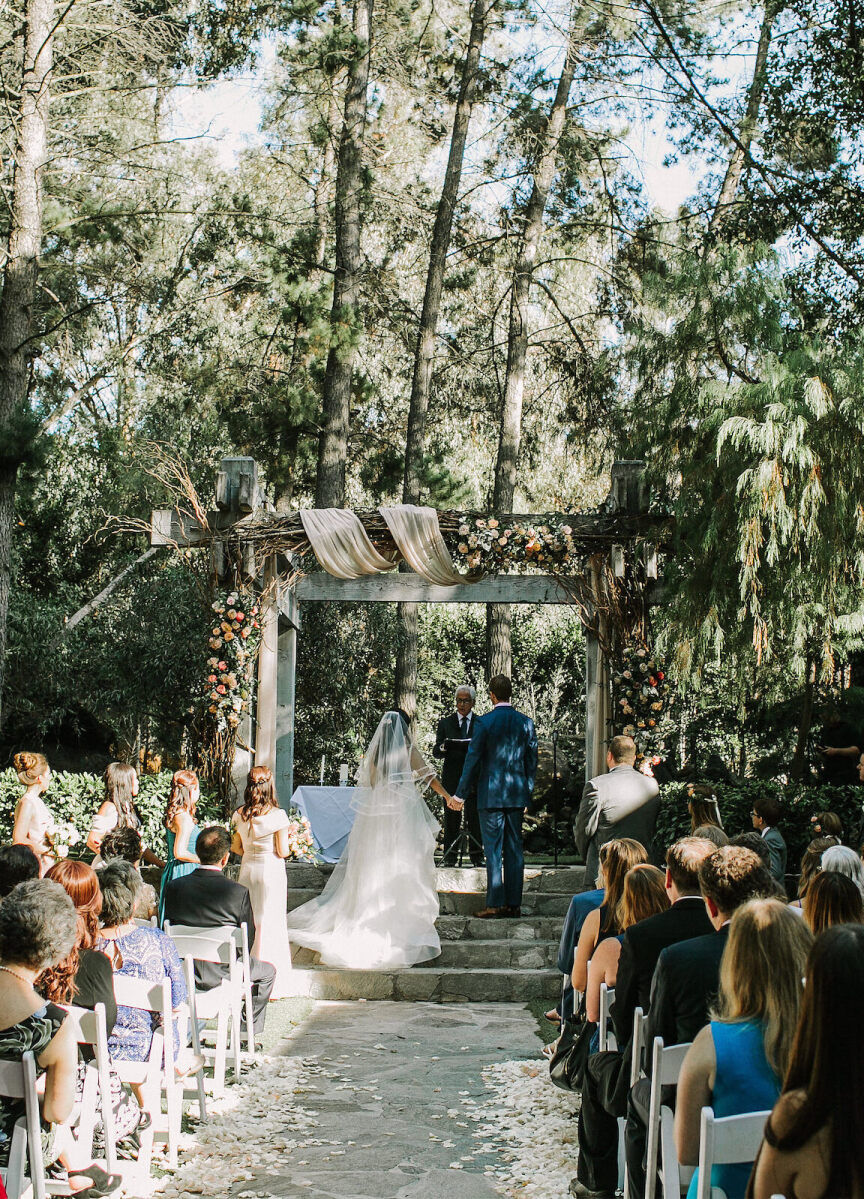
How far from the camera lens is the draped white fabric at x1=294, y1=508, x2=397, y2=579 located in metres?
9.48

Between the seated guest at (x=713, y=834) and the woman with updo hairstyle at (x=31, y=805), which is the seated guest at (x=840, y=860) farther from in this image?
the woman with updo hairstyle at (x=31, y=805)

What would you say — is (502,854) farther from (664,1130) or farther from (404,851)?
(664,1130)

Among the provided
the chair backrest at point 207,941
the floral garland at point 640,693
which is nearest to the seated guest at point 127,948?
the chair backrest at point 207,941

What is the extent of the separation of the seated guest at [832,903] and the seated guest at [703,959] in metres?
0.14

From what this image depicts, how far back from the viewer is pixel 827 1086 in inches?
70.4

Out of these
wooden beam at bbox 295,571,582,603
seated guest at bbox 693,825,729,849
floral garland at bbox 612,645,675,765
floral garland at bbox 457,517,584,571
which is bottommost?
seated guest at bbox 693,825,729,849

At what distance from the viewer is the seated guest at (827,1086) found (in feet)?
5.84

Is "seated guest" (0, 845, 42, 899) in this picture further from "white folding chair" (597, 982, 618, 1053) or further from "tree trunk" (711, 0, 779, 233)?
"tree trunk" (711, 0, 779, 233)

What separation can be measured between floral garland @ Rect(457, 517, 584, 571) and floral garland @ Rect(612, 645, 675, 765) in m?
0.98

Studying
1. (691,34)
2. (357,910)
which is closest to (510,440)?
(691,34)

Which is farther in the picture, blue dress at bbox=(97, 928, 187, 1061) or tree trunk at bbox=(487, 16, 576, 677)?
tree trunk at bbox=(487, 16, 576, 677)

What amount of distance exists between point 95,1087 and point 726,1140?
206cm

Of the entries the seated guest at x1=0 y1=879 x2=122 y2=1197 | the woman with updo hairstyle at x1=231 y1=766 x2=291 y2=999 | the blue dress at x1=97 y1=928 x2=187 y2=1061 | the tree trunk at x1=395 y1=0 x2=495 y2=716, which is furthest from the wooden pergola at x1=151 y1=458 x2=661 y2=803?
the seated guest at x1=0 y1=879 x2=122 y2=1197

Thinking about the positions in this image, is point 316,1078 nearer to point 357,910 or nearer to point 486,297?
point 357,910
